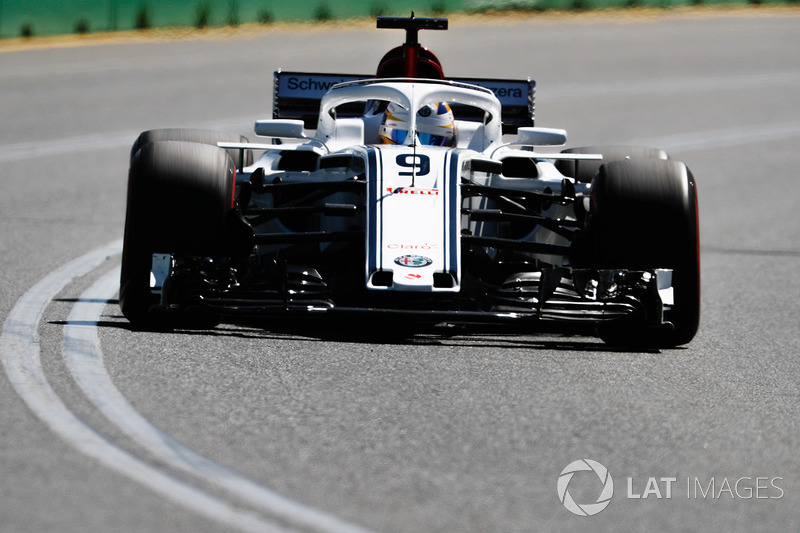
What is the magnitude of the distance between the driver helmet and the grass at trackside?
18105 mm

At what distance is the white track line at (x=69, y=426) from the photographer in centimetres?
417

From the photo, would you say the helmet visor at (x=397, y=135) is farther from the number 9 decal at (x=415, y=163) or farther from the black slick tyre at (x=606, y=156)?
the black slick tyre at (x=606, y=156)

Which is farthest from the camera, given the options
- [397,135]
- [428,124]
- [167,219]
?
[428,124]

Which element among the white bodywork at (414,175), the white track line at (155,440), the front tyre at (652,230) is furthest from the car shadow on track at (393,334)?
the white track line at (155,440)

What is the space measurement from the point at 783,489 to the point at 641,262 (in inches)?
104

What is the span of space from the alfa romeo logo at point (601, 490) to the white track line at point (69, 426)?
1.06m

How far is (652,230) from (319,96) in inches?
173

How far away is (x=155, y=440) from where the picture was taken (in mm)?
4941

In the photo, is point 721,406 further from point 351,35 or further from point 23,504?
point 351,35

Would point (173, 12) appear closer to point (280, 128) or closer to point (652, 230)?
point (280, 128)

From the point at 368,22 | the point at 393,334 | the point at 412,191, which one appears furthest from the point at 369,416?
the point at 368,22

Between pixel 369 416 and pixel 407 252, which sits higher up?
pixel 407 252

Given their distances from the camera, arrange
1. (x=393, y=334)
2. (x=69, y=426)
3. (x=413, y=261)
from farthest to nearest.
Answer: (x=393, y=334) < (x=413, y=261) < (x=69, y=426)

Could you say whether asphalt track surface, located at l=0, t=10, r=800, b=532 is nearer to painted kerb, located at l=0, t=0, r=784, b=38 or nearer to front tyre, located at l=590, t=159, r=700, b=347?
front tyre, located at l=590, t=159, r=700, b=347
